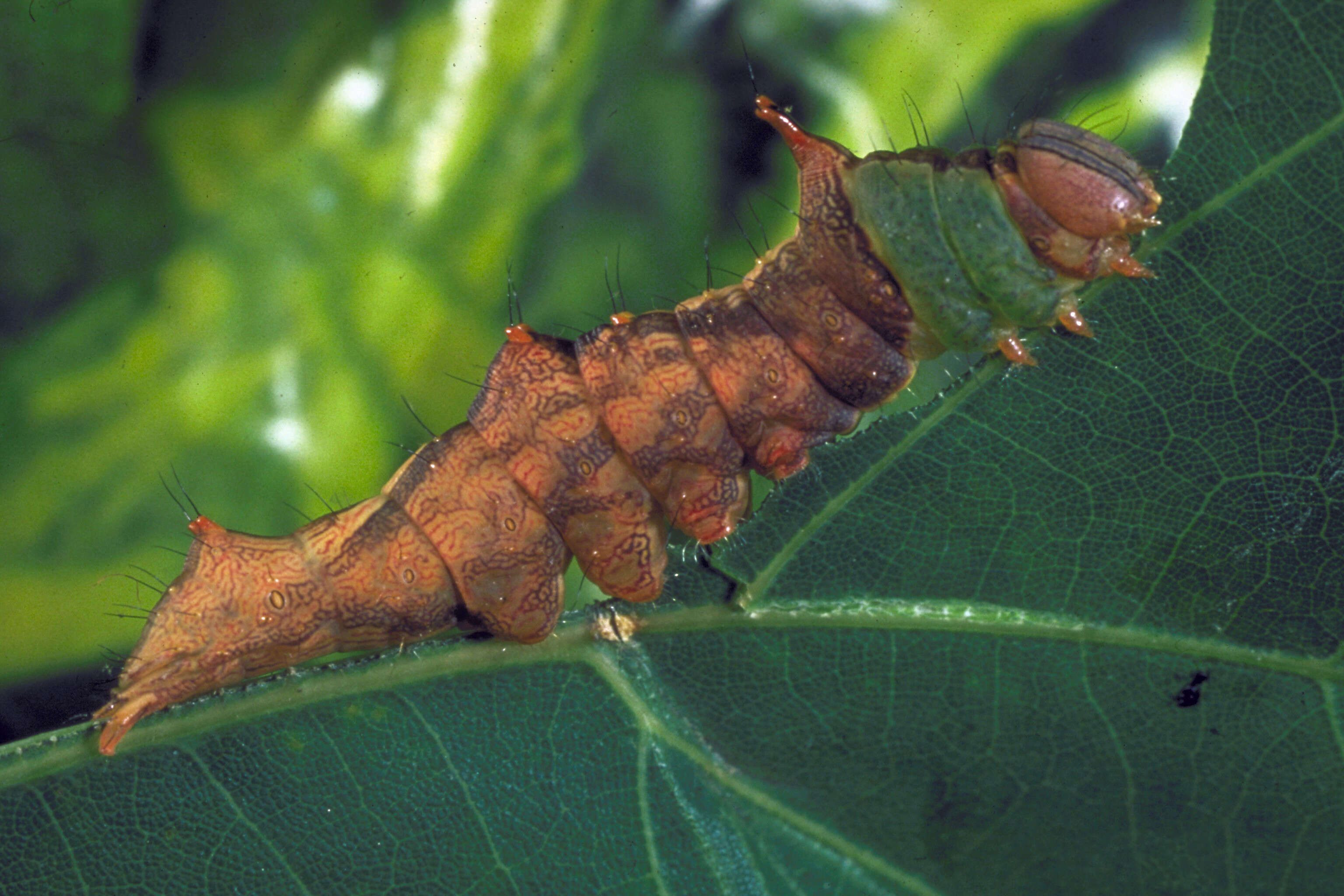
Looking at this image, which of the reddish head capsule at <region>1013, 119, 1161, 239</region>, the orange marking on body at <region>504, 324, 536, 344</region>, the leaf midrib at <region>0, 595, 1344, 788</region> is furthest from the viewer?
the orange marking on body at <region>504, 324, 536, 344</region>

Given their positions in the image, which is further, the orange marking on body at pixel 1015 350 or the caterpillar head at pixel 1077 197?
the orange marking on body at pixel 1015 350

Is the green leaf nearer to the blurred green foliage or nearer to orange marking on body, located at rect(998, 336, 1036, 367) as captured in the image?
orange marking on body, located at rect(998, 336, 1036, 367)

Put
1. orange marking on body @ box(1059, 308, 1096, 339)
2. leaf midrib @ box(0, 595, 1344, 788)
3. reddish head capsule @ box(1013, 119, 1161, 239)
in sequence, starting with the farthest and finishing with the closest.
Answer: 1. leaf midrib @ box(0, 595, 1344, 788)
2. orange marking on body @ box(1059, 308, 1096, 339)
3. reddish head capsule @ box(1013, 119, 1161, 239)

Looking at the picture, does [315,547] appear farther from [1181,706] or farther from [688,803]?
[1181,706]

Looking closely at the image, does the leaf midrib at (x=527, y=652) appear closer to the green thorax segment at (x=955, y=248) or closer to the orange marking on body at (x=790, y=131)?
the green thorax segment at (x=955, y=248)

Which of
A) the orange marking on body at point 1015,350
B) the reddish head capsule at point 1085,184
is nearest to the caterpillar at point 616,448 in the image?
the orange marking on body at point 1015,350

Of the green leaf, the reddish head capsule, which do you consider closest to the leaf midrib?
the green leaf

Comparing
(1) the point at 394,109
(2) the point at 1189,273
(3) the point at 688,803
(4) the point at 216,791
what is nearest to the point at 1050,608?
(2) the point at 1189,273
